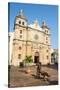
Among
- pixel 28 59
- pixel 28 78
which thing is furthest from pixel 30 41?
pixel 28 78

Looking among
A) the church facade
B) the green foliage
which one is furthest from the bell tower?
the green foliage

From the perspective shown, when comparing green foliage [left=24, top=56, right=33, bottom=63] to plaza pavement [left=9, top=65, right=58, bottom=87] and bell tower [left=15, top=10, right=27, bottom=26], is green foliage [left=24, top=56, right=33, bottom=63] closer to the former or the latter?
plaza pavement [left=9, top=65, right=58, bottom=87]

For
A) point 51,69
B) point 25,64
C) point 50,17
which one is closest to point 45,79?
point 51,69

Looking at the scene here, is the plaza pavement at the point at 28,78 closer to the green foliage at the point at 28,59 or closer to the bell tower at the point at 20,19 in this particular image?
the green foliage at the point at 28,59

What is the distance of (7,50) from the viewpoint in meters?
2.27

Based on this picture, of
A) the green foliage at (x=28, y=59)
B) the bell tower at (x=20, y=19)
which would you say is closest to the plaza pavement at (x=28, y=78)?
the green foliage at (x=28, y=59)

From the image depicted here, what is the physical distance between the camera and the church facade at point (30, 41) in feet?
7.58

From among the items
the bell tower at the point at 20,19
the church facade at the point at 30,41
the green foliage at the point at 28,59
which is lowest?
the green foliage at the point at 28,59

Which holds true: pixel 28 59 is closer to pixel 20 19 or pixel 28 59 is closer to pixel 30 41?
pixel 30 41

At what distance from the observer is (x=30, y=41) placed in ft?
7.75

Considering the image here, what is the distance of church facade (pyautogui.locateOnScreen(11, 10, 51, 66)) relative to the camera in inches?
91.0

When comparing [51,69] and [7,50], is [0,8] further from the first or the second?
[51,69]

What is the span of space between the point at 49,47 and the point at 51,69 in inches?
9.6

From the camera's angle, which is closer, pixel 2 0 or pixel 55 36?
pixel 2 0
